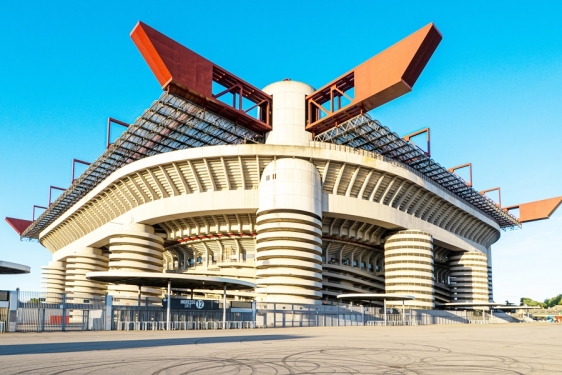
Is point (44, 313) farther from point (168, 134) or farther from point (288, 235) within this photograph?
point (168, 134)

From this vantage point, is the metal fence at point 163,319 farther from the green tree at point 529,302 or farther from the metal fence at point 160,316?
the green tree at point 529,302

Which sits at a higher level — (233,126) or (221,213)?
(233,126)

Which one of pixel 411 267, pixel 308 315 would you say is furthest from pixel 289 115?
pixel 411 267

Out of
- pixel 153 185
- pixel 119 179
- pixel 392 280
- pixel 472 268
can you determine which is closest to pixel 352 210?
pixel 392 280

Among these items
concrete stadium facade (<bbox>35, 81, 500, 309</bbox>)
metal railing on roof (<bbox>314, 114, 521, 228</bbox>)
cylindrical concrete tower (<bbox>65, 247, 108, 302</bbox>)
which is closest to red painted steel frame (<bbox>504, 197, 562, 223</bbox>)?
metal railing on roof (<bbox>314, 114, 521, 228</bbox>)

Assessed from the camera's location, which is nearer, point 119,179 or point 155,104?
point 155,104

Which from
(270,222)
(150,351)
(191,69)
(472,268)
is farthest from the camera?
(472,268)

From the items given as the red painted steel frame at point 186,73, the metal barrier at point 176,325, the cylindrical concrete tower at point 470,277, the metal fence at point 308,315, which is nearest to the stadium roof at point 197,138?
the red painted steel frame at point 186,73

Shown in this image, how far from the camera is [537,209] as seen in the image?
9481 cm

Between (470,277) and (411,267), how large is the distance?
22.6 m

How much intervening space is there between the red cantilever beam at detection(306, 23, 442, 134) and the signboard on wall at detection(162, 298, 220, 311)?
2397 cm

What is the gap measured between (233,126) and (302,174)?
10036mm

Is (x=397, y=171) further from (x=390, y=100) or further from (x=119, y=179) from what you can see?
(x=119, y=179)

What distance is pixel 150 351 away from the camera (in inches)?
733
